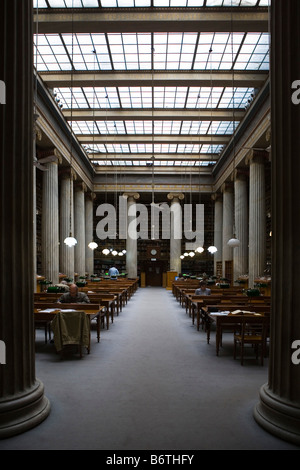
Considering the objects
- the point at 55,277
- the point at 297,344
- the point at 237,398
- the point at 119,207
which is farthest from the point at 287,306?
the point at 119,207

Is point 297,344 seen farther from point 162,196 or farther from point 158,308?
point 162,196

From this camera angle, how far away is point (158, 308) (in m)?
13.4

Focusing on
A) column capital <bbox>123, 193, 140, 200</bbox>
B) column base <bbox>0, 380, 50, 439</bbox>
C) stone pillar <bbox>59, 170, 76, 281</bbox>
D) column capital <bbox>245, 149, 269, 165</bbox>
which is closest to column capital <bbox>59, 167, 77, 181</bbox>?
stone pillar <bbox>59, 170, 76, 281</bbox>

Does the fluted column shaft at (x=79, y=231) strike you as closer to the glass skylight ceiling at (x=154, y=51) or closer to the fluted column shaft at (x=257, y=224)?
the glass skylight ceiling at (x=154, y=51)

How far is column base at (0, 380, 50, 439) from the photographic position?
11.1 ft

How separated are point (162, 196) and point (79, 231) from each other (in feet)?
27.4

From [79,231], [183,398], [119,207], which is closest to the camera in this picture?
[183,398]

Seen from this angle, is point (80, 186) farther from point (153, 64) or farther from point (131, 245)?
point (153, 64)

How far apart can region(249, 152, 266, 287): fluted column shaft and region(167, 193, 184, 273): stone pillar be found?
10.4m

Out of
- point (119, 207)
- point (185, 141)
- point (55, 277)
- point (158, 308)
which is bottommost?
point (158, 308)

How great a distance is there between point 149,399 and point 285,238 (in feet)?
7.80

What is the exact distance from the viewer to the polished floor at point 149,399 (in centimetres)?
327

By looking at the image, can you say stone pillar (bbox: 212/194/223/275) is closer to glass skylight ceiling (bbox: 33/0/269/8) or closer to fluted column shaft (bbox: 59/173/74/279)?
fluted column shaft (bbox: 59/173/74/279)
